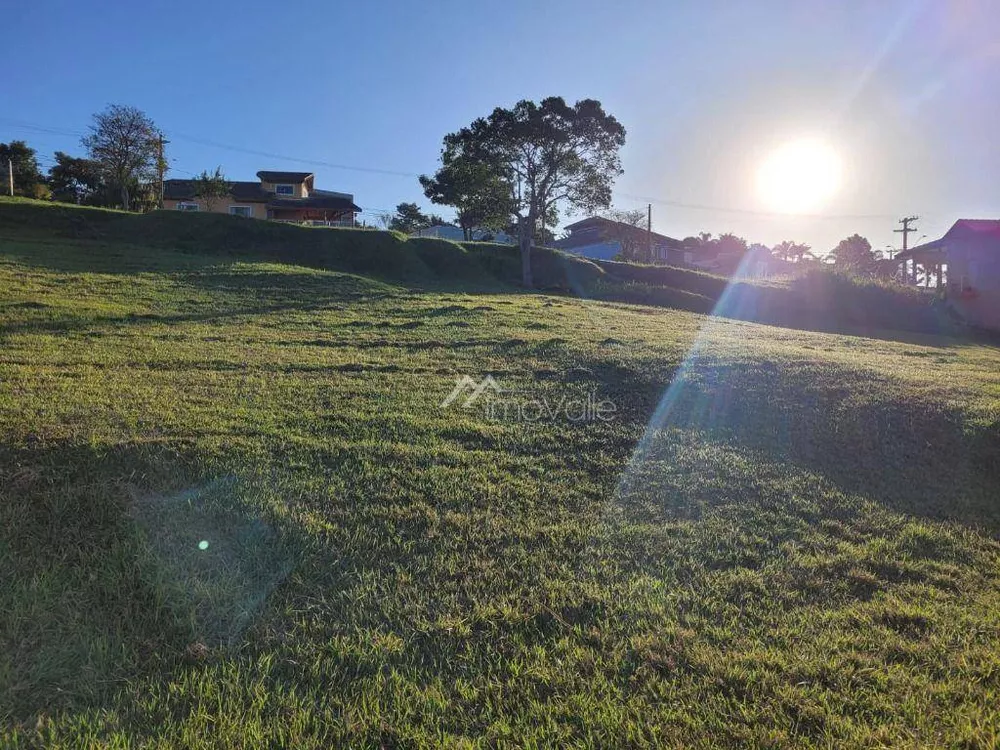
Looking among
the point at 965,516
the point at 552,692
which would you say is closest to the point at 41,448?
the point at 552,692

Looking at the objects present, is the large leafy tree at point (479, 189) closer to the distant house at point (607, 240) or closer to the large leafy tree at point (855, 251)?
the distant house at point (607, 240)

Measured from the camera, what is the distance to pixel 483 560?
3324mm

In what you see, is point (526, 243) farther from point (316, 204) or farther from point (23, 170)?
point (23, 170)

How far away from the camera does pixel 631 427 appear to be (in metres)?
5.84

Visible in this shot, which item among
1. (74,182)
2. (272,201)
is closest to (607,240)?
(272,201)

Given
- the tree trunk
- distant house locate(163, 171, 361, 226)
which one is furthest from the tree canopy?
the tree trunk

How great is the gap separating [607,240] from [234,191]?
2835 cm

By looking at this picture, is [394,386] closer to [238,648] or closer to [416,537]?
[416,537]

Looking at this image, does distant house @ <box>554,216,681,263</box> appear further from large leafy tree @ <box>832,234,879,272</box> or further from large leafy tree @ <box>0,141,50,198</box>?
large leafy tree @ <box>0,141,50,198</box>

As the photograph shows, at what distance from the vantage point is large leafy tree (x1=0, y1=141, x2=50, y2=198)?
3356cm

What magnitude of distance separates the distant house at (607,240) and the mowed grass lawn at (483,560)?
126ft

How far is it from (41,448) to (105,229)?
22.3 meters

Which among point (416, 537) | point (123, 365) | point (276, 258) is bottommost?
point (416, 537)

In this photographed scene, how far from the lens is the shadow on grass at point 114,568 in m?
2.49
